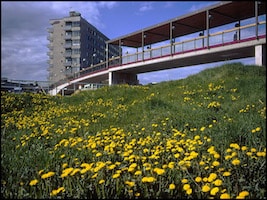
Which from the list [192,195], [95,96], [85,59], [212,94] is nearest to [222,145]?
[192,195]

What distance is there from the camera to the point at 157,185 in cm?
202

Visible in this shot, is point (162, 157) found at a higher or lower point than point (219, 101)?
lower

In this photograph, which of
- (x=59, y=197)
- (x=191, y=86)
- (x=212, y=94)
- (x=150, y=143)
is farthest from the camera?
(x=191, y=86)

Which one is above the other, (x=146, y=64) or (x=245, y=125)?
(x=146, y=64)

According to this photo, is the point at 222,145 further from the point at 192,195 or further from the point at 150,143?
the point at 192,195

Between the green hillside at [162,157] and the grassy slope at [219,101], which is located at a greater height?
the grassy slope at [219,101]

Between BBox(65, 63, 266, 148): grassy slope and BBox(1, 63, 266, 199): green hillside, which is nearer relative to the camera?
BBox(1, 63, 266, 199): green hillside

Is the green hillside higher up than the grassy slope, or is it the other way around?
the grassy slope

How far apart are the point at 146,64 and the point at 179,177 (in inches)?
720

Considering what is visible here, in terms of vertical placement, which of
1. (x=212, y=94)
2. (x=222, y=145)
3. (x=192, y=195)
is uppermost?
(x=212, y=94)

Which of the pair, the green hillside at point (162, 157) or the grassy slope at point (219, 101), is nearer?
the green hillside at point (162, 157)

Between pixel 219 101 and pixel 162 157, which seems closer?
pixel 162 157

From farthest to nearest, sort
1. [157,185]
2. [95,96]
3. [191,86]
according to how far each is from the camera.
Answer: [95,96], [191,86], [157,185]

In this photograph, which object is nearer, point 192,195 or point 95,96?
point 192,195
